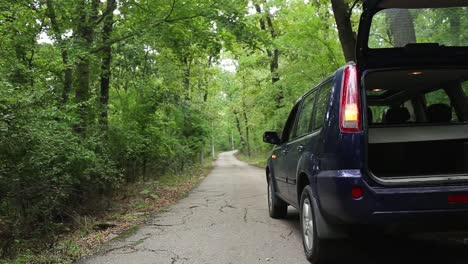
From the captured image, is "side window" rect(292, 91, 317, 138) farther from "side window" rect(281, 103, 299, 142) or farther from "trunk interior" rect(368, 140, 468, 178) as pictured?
"trunk interior" rect(368, 140, 468, 178)

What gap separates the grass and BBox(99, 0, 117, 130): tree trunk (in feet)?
7.13

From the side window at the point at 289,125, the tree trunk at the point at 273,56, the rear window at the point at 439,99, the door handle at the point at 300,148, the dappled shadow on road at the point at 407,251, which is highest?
the tree trunk at the point at 273,56

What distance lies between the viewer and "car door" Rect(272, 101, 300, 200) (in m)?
6.38

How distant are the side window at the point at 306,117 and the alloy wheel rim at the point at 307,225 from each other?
97 cm

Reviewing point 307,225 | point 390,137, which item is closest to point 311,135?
point 390,137

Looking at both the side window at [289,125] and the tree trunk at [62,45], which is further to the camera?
the tree trunk at [62,45]

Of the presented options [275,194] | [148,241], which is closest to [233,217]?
[275,194]

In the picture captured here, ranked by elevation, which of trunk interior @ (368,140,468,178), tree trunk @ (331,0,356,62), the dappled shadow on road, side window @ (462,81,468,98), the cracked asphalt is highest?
tree trunk @ (331,0,356,62)

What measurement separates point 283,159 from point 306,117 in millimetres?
1050

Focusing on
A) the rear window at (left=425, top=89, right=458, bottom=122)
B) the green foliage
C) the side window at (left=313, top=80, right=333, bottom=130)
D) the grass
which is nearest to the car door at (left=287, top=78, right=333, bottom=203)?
the side window at (left=313, top=80, right=333, bottom=130)

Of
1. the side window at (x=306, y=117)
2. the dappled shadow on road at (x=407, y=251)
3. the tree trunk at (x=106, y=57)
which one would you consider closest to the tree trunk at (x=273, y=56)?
the tree trunk at (x=106, y=57)

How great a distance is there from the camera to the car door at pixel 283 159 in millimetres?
6383

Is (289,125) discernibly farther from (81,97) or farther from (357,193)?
(81,97)

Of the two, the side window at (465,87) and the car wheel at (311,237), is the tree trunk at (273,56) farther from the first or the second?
the car wheel at (311,237)
